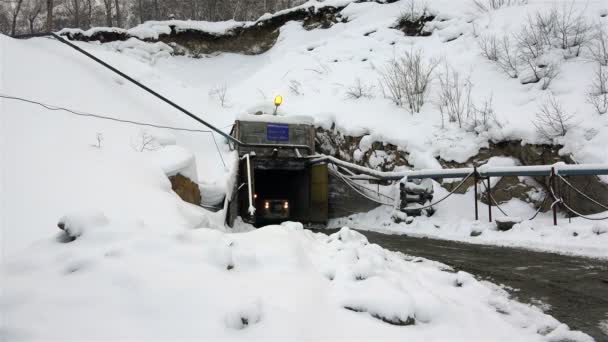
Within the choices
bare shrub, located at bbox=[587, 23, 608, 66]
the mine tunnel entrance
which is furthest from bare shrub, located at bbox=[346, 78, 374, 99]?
bare shrub, located at bbox=[587, 23, 608, 66]

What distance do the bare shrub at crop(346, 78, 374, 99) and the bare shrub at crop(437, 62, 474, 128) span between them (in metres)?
2.78

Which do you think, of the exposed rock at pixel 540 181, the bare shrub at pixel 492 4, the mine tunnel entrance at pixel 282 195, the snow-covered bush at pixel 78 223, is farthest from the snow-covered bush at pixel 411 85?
the snow-covered bush at pixel 78 223

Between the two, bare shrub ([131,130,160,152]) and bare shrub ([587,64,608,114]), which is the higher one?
bare shrub ([587,64,608,114])

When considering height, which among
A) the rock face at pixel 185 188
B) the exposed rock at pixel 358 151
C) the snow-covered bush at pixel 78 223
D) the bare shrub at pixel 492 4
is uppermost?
the bare shrub at pixel 492 4

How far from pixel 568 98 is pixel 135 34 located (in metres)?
24.5

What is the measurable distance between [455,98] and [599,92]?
3771 mm

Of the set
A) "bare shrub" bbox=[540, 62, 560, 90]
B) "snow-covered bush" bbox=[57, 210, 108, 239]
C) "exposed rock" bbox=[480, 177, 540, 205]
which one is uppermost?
"bare shrub" bbox=[540, 62, 560, 90]

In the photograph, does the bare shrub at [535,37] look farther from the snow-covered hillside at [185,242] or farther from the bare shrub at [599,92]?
the bare shrub at [599,92]

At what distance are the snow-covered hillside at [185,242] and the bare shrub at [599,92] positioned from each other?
0.75 ft

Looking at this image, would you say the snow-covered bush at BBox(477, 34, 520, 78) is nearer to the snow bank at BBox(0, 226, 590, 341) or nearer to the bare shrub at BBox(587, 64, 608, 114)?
the bare shrub at BBox(587, 64, 608, 114)

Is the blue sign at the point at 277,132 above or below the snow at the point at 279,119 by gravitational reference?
below

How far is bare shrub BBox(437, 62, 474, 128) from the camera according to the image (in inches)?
435

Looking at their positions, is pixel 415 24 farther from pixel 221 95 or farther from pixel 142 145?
pixel 142 145

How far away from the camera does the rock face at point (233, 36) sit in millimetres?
23484
